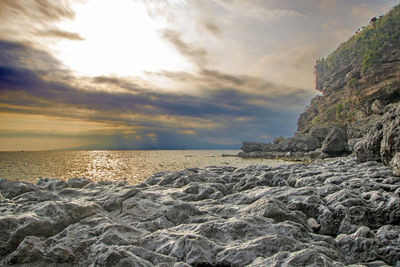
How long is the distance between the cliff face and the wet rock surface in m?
78.2

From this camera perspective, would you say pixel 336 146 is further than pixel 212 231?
Yes

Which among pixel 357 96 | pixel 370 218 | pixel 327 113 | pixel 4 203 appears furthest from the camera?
pixel 327 113

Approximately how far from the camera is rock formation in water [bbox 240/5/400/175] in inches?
2340

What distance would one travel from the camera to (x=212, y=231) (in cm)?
654

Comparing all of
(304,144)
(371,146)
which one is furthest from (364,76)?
(371,146)

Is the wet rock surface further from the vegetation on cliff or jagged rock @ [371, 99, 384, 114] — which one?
the vegetation on cliff

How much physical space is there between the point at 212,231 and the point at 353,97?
104m

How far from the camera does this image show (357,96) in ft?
280

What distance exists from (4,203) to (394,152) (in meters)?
19.7

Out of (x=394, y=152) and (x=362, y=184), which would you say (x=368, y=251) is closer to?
(x=362, y=184)

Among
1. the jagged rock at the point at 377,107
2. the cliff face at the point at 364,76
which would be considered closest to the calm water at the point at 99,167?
the jagged rock at the point at 377,107

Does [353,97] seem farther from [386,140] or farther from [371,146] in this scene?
[386,140]

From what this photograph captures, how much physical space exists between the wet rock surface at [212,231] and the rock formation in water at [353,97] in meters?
12.4

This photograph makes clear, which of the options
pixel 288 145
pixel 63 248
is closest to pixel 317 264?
pixel 63 248
